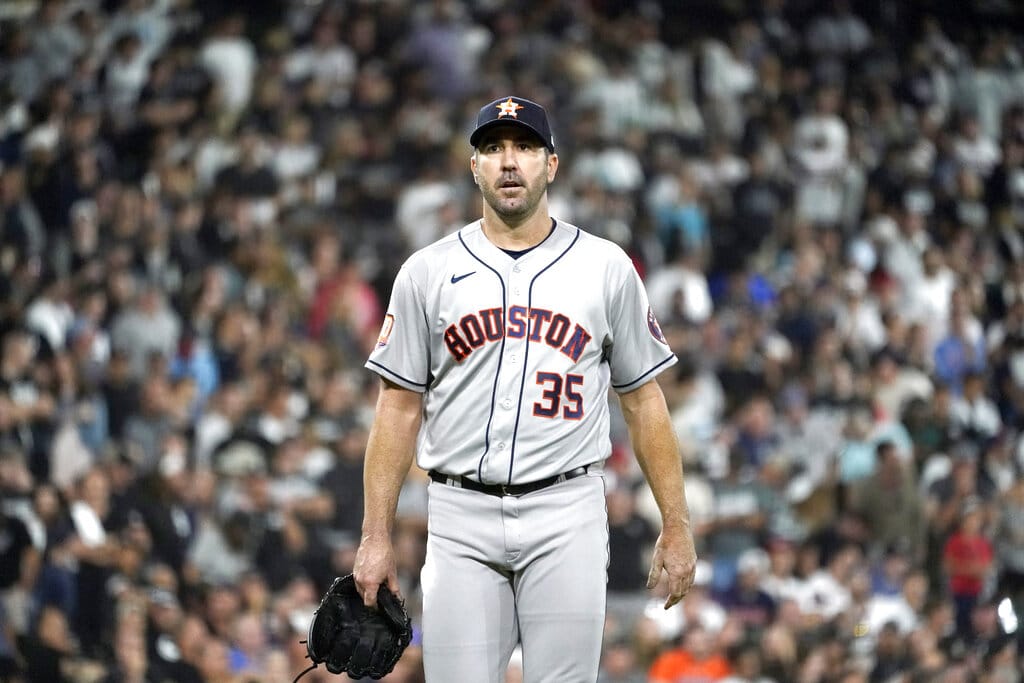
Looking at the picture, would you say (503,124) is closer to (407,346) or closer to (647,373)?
(407,346)

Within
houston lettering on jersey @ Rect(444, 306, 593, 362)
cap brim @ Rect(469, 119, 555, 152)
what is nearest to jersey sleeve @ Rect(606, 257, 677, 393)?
houston lettering on jersey @ Rect(444, 306, 593, 362)

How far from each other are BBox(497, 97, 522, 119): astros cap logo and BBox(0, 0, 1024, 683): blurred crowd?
150 inches

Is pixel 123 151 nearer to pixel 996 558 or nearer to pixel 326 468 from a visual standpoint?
pixel 326 468

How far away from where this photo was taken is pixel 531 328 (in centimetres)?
365

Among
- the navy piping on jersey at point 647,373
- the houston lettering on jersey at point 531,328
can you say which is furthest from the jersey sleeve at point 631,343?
the houston lettering on jersey at point 531,328

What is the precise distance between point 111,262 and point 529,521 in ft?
23.6

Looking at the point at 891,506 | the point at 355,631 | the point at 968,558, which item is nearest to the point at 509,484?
the point at 355,631

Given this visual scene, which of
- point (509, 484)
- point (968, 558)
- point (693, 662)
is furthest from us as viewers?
point (968, 558)

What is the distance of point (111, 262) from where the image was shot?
403 inches

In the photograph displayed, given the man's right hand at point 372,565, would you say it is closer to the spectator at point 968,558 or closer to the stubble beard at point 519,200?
the stubble beard at point 519,200

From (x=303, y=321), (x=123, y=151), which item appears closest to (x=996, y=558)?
(x=303, y=321)

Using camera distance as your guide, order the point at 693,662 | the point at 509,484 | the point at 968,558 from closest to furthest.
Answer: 1. the point at 509,484
2. the point at 693,662
3. the point at 968,558

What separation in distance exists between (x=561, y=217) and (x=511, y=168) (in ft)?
26.3

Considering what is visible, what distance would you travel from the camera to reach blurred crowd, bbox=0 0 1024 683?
8.01 meters
